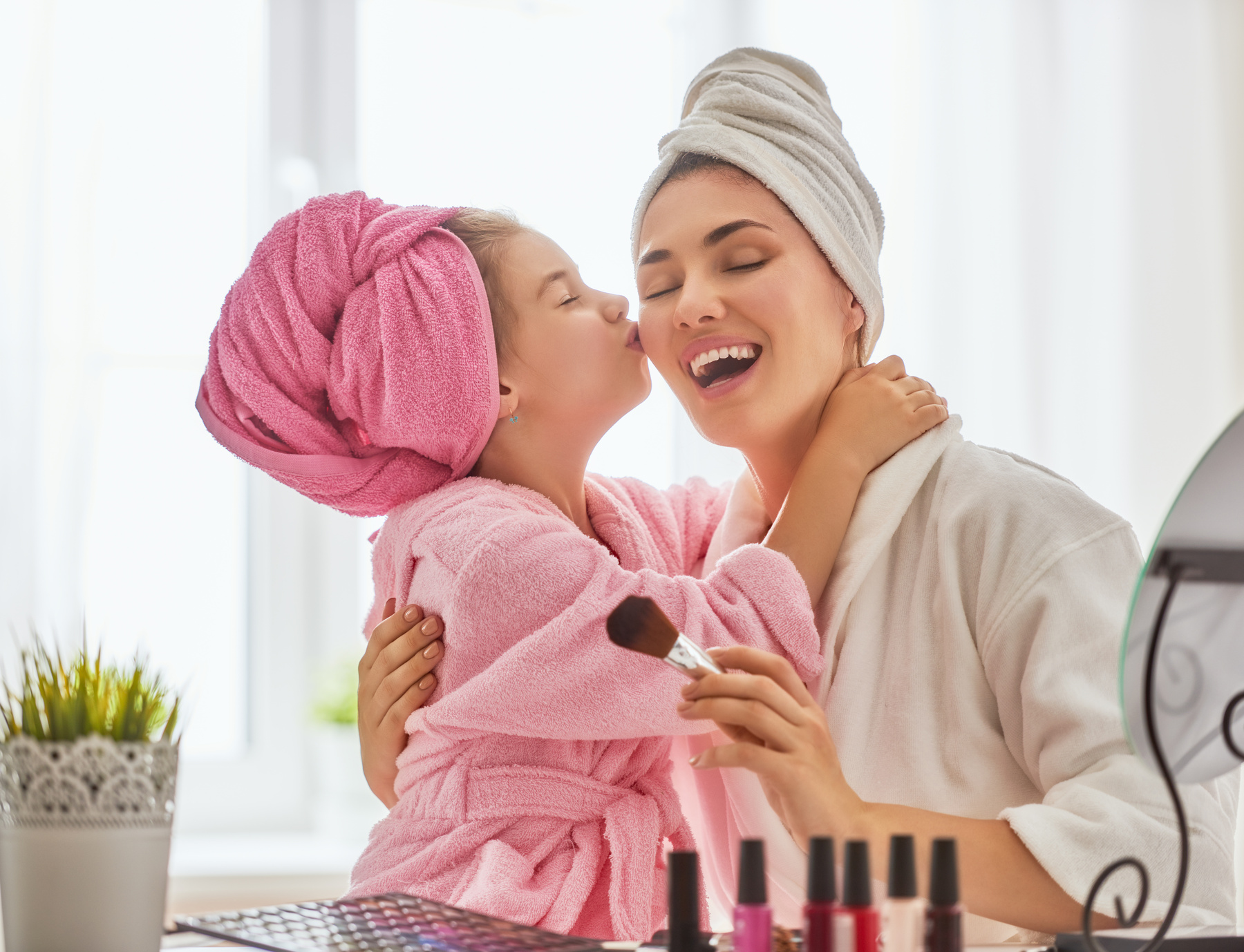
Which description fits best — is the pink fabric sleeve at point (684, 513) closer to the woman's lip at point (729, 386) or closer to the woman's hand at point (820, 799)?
the woman's lip at point (729, 386)

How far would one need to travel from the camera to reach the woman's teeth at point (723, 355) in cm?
119

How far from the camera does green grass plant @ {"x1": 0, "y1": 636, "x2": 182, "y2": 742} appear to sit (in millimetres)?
749

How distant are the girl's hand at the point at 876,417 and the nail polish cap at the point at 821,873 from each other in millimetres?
599

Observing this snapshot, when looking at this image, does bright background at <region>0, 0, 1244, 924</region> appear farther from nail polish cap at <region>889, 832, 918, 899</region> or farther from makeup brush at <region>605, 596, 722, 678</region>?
nail polish cap at <region>889, 832, 918, 899</region>

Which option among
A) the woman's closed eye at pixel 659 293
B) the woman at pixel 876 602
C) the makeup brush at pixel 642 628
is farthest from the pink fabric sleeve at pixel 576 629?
the woman's closed eye at pixel 659 293

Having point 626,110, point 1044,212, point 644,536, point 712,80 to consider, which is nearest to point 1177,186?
point 1044,212

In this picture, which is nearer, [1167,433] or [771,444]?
[771,444]

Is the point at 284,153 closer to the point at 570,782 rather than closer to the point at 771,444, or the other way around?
Answer: the point at 771,444

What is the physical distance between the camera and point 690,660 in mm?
776

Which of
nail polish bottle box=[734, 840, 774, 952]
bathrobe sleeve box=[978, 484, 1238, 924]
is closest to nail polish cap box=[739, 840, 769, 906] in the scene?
nail polish bottle box=[734, 840, 774, 952]

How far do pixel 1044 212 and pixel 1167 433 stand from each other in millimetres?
542

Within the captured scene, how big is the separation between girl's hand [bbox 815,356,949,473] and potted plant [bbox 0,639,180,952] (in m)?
0.69

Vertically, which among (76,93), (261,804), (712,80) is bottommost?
(261,804)

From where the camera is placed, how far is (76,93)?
2176 mm
